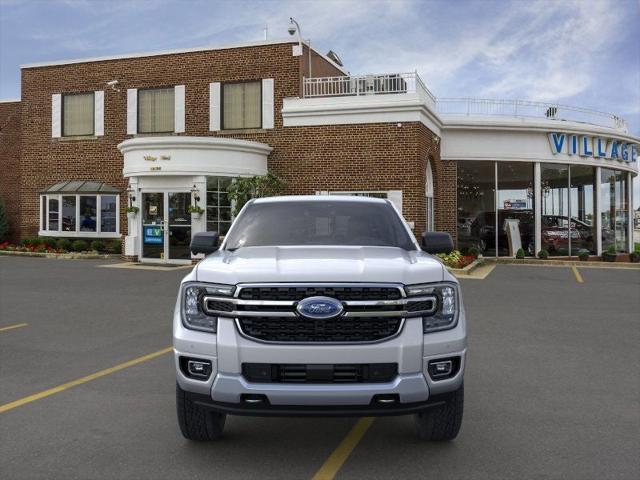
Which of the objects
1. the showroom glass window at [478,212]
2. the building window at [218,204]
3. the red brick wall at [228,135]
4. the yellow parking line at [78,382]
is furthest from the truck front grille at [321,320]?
the showroom glass window at [478,212]

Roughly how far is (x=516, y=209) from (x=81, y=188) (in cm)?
1684

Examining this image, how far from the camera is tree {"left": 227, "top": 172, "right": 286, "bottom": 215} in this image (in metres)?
19.2

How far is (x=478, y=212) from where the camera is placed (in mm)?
23312

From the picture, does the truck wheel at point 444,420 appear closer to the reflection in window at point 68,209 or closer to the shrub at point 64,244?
the shrub at point 64,244

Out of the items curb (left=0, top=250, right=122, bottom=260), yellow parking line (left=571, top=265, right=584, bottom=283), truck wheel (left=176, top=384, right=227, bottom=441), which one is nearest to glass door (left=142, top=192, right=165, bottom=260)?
curb (left=0, top=250, right=122, bottom=260)

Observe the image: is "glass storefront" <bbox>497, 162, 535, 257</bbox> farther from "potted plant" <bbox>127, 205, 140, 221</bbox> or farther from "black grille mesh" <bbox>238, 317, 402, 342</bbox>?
"black grille mesh" <bbox>238, 317, 402, 342</bbox>

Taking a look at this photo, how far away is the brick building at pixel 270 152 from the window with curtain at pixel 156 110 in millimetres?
54

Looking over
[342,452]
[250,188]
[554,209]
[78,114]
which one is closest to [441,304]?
[342,452]

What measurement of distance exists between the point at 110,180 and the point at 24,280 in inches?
369

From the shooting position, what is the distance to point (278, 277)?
3729 mm

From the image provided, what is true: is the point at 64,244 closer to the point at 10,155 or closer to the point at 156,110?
the point at 156,110

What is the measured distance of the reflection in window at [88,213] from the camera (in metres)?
23.5

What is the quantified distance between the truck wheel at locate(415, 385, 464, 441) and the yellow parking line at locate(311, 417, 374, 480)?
0.49 metres

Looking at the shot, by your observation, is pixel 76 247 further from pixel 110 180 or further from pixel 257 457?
pixel 257 457
